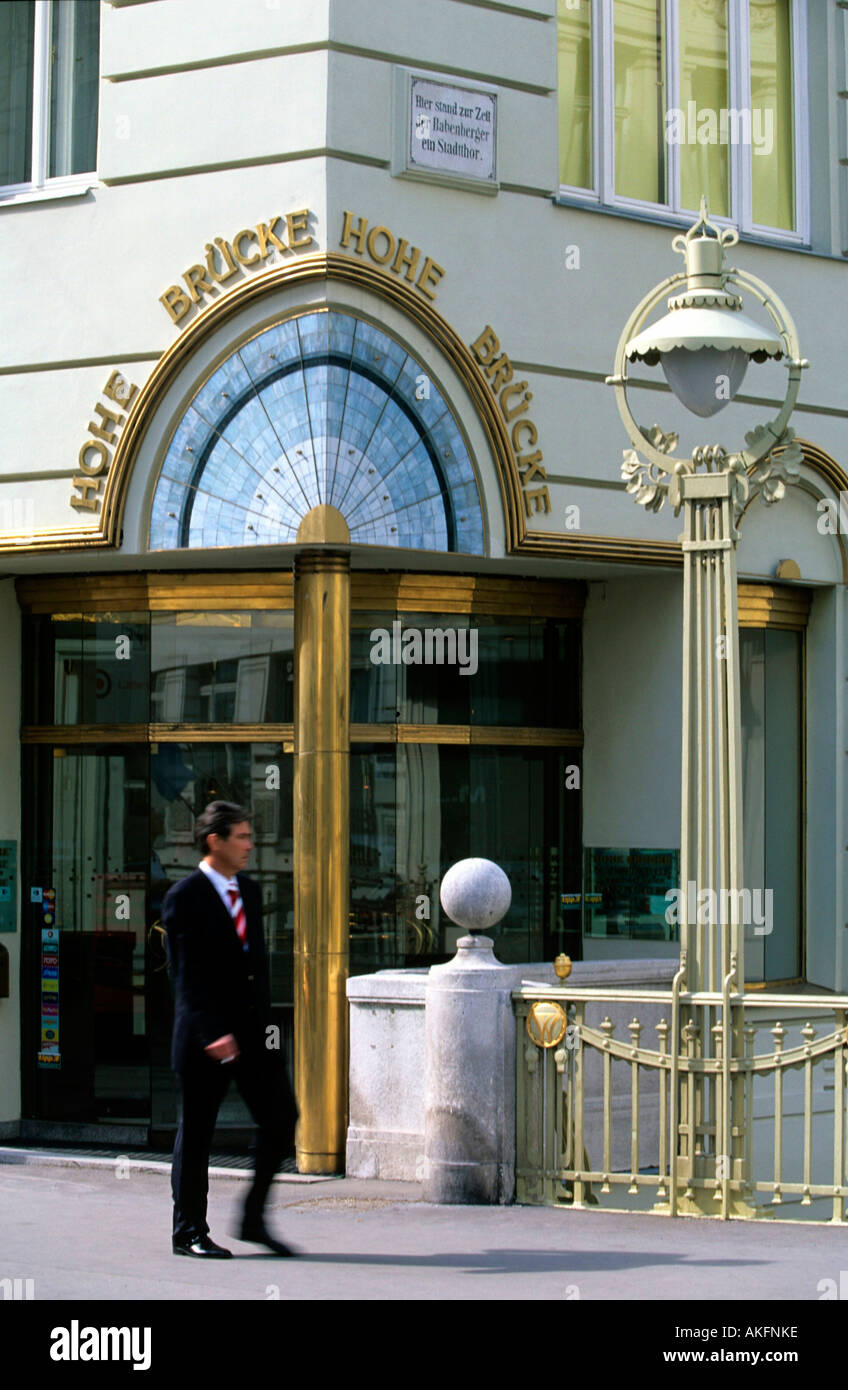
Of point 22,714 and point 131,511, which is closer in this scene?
point 131,511

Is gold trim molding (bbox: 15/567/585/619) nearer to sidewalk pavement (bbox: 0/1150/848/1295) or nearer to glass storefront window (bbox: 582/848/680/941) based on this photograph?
glass storefront window (bbox: 582/848/680/941)

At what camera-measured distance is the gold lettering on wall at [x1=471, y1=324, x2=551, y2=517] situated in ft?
38.6

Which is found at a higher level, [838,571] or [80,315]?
[80,315]

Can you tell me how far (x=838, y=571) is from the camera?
13.9 metres

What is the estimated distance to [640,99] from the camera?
43.5 ft

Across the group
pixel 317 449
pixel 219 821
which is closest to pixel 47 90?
pixel 317 449

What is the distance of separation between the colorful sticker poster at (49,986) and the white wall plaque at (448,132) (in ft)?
17.2

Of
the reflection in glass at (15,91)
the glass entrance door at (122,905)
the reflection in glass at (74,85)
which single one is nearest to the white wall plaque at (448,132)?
the reflection in glass at (74,85)

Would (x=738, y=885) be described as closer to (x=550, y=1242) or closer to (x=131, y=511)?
(x=550, y=1242)

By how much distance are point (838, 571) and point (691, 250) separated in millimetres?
4626

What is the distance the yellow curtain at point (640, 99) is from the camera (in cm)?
1312
